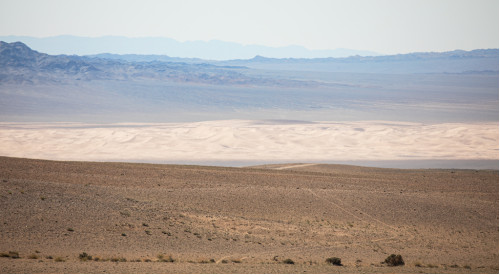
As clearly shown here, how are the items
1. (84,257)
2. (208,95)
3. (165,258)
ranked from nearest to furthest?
1. (84,257)
2. (165,258)
3. (208,95)

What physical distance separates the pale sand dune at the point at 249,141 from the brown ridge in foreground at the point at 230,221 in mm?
23215

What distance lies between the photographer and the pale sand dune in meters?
50.4

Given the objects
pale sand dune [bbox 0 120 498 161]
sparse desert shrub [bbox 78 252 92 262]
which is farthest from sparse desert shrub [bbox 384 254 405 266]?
pale sand dune [bbox 0 120 498 161]

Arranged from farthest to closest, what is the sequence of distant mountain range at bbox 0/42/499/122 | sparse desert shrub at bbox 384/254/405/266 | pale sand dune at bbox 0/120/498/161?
1. distant mountain range at bbox 0/42/499/122
2. pale sand dune at bbox 0/120/498/161
3. sparse desert shrub at bbox 384/254/405/266

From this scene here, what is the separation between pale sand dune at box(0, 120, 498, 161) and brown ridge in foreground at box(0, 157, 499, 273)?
914 inches

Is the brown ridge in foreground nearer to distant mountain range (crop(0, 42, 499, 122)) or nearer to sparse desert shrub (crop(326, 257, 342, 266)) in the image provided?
sparse desert shrub (crop(326, 257, 342, 266))

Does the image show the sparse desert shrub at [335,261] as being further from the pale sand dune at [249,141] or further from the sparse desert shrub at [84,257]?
the pale sand dune at [249,141]

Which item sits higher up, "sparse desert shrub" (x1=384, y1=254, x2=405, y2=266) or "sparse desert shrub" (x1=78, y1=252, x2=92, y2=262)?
"sparse desert shrub" (x1=78, y1=252, x2=92, y2=262)

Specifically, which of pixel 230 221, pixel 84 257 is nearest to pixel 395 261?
pixel 230 221

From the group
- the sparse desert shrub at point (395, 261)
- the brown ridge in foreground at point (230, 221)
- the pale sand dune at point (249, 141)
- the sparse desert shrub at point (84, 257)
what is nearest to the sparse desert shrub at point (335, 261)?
the brown ridge in foreground at point (230, 221)

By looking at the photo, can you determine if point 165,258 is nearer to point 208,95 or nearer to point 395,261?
point 395,261

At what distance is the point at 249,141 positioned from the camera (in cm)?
5878

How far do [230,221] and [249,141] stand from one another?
40302 millimetres

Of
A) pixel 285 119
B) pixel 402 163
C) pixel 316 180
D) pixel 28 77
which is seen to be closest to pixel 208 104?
pixel 285 119
